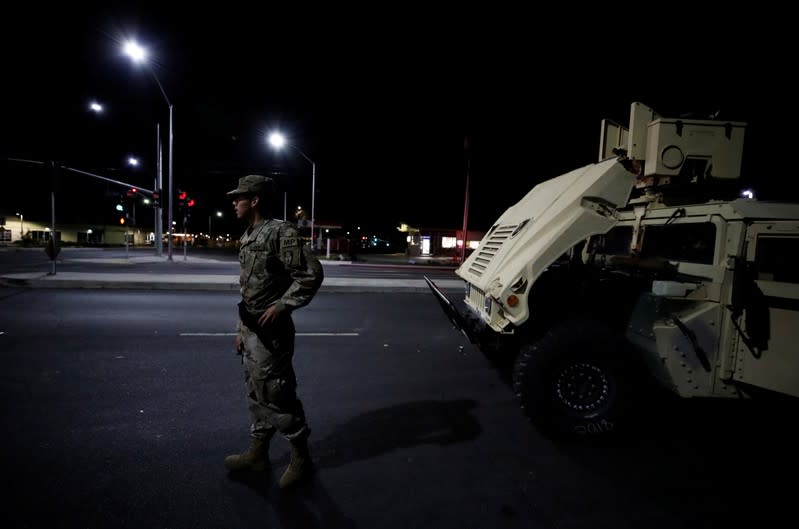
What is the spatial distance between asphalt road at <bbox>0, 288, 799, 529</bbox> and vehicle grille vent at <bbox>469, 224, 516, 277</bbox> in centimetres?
140

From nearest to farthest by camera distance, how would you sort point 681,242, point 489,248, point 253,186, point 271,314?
point 271,314 < point 253,186 < point 681,242 < point 489,248

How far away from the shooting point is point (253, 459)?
275cm

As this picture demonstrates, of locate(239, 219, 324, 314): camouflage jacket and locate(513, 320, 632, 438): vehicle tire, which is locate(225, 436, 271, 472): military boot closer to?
locate(239, 219, 324, 314): camouflage jacket

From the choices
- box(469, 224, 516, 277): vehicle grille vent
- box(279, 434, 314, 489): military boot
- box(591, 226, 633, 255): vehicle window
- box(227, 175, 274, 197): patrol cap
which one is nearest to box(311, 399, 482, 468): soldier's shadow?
box(279, 434, 314, 489): military boot

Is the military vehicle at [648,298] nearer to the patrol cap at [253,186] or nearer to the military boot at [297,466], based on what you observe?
the military boot at [297,466]

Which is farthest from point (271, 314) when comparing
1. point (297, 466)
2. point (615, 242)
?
point (615, 242)

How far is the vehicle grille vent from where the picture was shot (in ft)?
13.1

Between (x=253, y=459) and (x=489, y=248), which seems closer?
(x=253, y=459)

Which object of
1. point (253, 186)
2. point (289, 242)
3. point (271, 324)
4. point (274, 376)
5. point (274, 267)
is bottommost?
point (274, 376)

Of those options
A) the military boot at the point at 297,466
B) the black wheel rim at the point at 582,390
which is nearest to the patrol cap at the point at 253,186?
the military boot at the point at 297,466

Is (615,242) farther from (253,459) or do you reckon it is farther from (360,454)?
(253,459)

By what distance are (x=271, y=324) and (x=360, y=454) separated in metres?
1.32

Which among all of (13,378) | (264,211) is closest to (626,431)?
(264,211)

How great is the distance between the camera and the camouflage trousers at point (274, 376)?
2580 millimetres
